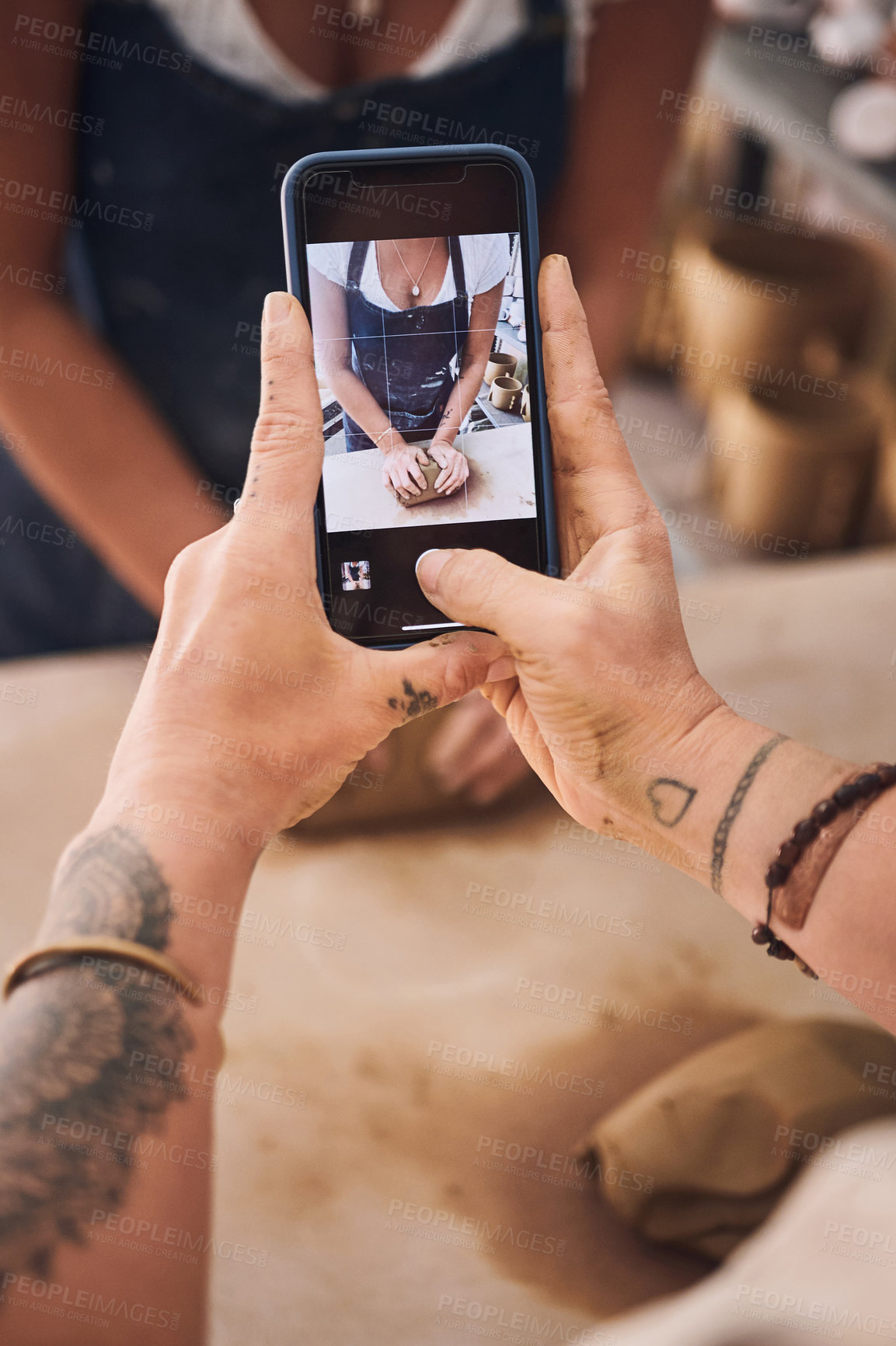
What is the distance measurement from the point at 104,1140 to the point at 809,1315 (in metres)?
0.41

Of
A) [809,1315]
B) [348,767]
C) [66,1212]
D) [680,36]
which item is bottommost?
[809,1315]

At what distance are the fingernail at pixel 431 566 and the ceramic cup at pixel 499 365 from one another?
10 cm

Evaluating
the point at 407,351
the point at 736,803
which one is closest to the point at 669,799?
the point at 736,803

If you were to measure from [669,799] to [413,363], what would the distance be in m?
0.29

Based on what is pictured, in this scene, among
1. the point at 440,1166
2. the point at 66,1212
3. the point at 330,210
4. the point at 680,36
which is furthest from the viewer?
the point at 680,36

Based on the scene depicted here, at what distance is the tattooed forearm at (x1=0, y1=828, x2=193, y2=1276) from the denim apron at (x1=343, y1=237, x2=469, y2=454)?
11.0 inches

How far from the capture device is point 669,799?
556mm

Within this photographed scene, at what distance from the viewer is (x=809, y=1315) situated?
56 cm

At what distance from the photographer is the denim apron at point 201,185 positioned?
0.84 metres

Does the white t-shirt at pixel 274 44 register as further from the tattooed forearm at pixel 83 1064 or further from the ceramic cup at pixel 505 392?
the tattooed forearm at pixel 83 1064

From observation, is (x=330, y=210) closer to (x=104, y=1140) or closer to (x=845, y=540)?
(x=104, y=1140)

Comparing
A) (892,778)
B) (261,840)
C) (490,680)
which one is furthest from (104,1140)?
(892,778)

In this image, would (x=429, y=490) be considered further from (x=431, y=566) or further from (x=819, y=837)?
(x=819, y=837)

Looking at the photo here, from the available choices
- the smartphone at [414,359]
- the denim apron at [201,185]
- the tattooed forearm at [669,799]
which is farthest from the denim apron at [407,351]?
the denim apron at [201,185]
